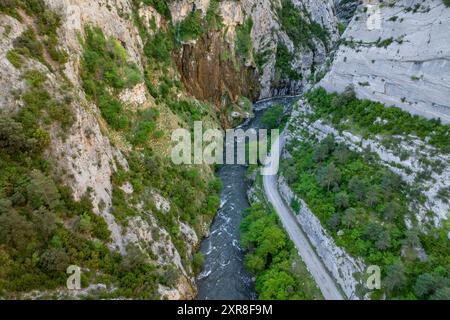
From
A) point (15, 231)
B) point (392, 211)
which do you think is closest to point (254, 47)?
point (392, 211)

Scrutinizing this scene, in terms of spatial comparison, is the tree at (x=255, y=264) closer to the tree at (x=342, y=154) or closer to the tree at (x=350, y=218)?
the tree at (x=350, y=218)

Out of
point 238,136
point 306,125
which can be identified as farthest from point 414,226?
point 238,136

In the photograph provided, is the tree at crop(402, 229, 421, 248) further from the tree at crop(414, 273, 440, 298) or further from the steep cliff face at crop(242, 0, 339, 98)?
the steep cliff face at crop(242, 0, 339, 98)

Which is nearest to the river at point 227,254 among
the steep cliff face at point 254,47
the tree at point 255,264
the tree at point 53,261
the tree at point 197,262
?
the tree at point 197,262

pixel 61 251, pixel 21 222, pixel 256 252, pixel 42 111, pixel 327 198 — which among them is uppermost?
pixel 42 111

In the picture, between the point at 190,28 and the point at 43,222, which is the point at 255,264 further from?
the point at 190,28
